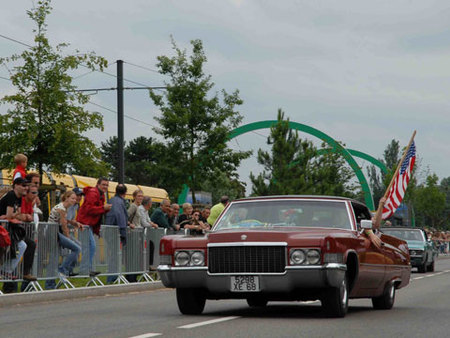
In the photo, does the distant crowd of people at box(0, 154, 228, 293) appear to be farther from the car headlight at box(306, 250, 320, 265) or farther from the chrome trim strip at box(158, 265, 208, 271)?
the car headlight at box(306, 250, 320, 265)

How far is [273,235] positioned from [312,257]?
21.1 inches

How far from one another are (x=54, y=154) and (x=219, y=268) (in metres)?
17.1

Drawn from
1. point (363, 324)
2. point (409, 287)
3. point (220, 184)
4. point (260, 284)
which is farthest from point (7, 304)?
point (220, 184)

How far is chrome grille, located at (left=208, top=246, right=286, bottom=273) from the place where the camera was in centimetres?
1154

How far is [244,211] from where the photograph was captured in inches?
512

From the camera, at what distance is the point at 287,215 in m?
12.8

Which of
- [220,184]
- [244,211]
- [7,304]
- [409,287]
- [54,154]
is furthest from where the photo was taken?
[220,184]

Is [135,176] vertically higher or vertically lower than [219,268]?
higher

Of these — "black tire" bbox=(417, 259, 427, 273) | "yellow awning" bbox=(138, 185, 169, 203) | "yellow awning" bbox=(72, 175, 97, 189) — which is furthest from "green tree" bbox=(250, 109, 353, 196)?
"black tire" bbox=(417, 259, 427, 273)

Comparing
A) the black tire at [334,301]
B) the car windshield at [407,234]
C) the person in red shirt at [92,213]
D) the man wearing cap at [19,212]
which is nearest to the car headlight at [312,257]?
the black tire at [334,301]

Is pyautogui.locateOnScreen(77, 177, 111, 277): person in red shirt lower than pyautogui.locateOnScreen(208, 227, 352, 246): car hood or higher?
higher

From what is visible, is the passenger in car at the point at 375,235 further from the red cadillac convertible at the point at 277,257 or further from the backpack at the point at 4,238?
the backpack at the point at 4,238

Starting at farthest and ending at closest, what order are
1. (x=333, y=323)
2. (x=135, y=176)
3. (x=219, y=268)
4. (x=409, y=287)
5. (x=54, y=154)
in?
(x=135, y=176) < (x=54, y=154) < (x=409, y=287) < (x=219, y=268) < (x=333, y=323)

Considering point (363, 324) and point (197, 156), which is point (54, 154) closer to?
point (197, 156)
